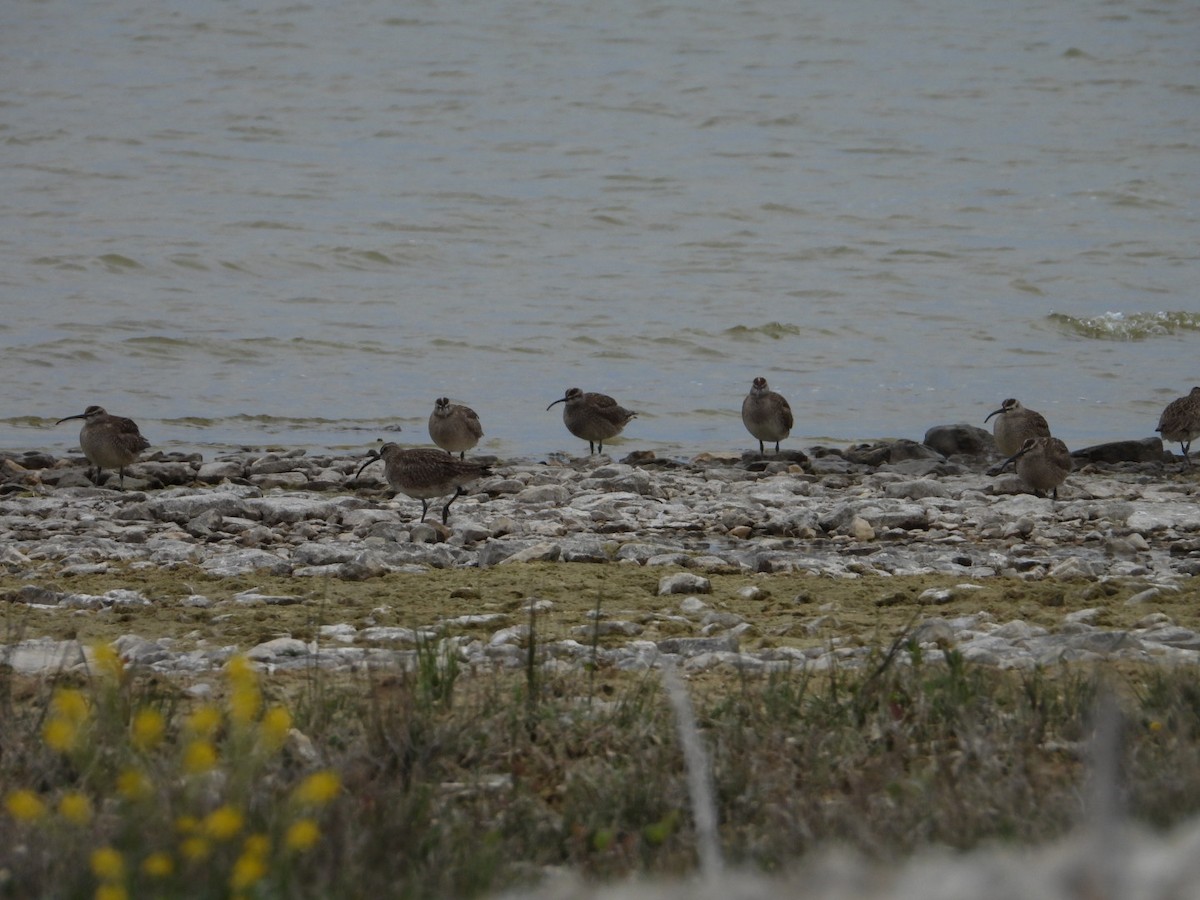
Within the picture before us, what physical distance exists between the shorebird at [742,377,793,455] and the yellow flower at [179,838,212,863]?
11.9 meters

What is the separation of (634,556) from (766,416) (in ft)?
20.2

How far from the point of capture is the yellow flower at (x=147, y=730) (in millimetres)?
3633

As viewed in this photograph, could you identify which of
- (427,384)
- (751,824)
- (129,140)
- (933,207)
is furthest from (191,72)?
(751,824)

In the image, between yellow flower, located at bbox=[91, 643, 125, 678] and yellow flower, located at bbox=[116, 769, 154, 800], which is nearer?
yellow flower, located at bbox=[116, 769, 154, 800]

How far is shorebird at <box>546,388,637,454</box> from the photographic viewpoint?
15727 mm

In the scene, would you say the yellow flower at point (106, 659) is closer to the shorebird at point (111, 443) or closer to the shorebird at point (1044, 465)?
the shorebird at point (111, 443)

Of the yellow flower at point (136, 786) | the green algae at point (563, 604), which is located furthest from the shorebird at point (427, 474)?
the yellow flower at point (136, 786)

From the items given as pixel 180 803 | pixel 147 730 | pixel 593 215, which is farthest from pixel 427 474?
pixel 593 215

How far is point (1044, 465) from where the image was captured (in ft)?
39.7

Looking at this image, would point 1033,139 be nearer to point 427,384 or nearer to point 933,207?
point 933,207

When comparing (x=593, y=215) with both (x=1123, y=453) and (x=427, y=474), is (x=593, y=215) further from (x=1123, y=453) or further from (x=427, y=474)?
(x=427, y=474)

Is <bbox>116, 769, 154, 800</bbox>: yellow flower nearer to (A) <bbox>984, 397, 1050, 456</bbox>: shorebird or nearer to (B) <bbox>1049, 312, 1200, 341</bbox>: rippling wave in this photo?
(A) <bbox>984, 397, 1050, 456</bbox>: shorebird

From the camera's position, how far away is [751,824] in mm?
4641

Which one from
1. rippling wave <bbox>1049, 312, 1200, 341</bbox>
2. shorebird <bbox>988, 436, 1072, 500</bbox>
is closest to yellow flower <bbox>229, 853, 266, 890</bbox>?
shorebird <bbox>988, 436, 1072, 500</bbox>
